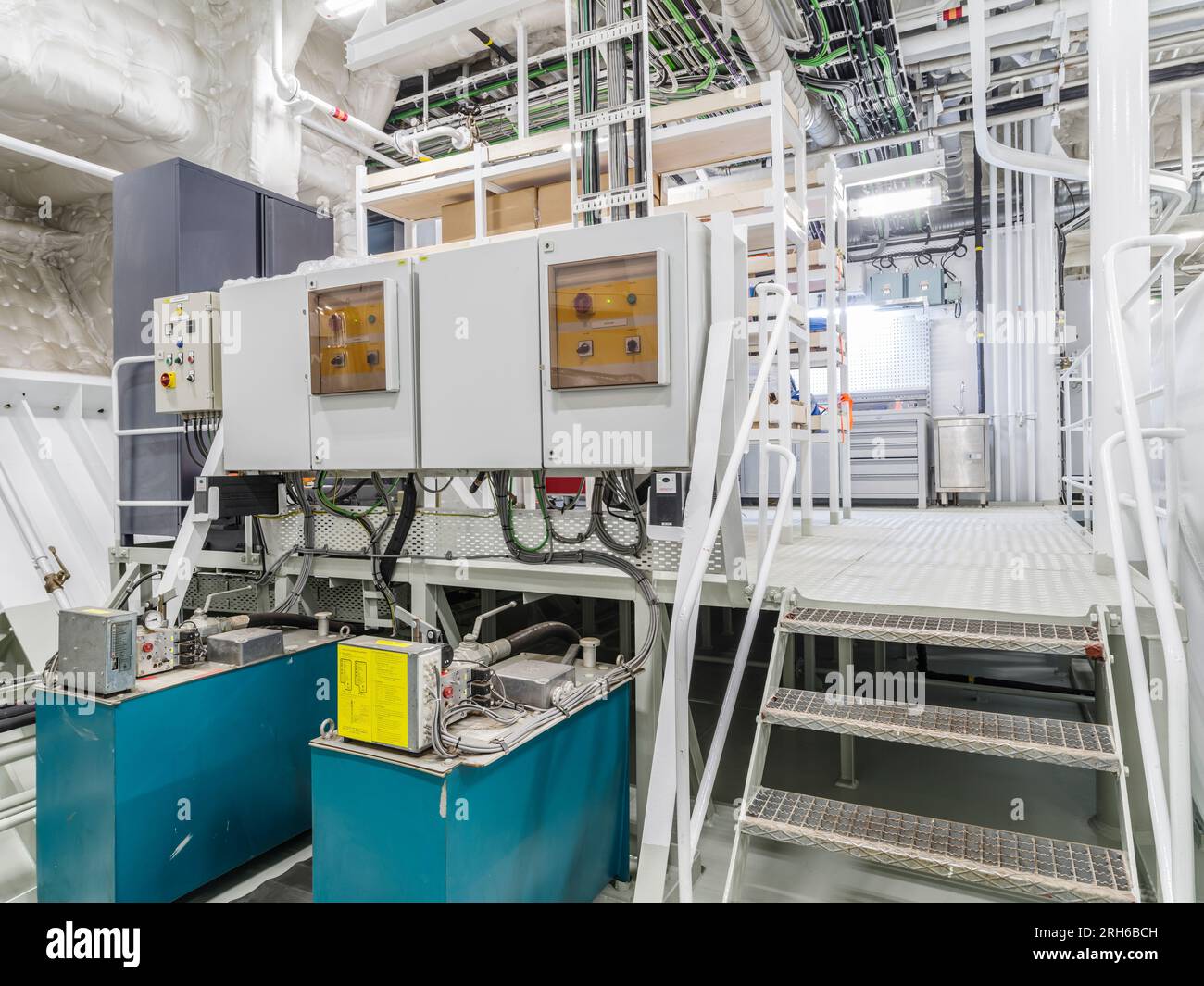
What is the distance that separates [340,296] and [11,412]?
10.5ft

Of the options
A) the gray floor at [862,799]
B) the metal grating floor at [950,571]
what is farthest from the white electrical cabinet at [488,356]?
the gray floor at [862,799]

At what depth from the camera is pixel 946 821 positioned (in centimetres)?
194

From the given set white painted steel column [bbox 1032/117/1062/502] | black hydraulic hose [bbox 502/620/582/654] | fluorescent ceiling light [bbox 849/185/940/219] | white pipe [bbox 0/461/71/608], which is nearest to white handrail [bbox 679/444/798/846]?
black hydraulic hose [bbox 502/620/582/654]

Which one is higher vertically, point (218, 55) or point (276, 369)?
point (218, 55)

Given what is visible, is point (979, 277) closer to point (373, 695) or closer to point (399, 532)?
point (399, 532)

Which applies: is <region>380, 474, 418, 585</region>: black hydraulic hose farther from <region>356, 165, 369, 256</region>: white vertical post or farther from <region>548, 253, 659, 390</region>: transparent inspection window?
<region>356, 165, 369, 256</region>: white vertical post

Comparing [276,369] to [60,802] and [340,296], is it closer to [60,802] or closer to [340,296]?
[340,296]

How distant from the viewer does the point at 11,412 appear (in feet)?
15.0

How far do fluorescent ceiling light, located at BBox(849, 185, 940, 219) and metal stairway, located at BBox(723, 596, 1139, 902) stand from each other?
19.8ft

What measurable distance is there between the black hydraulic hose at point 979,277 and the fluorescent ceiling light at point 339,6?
22.2 ft

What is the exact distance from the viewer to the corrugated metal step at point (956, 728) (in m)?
1.78

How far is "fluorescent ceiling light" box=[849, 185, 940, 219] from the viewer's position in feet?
23.0
